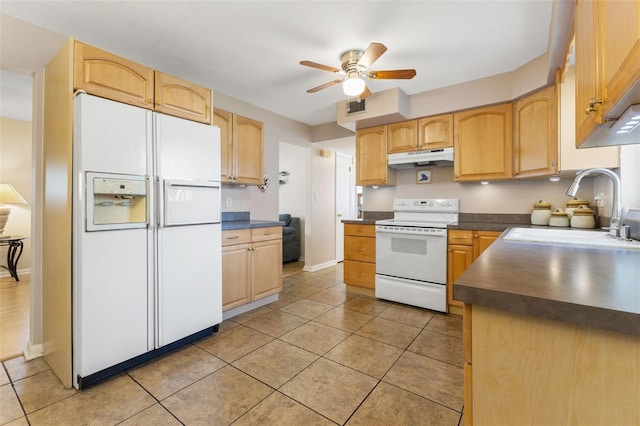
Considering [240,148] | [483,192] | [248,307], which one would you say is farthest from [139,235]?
[483,192]

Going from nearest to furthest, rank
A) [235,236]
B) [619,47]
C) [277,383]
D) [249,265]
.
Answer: [619,47], [277,383], [235,236], [249,265]

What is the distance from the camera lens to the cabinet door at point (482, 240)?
2729 mm

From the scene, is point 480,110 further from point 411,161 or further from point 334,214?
point 334,214

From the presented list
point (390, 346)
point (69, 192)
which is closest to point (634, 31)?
point (390, 346)

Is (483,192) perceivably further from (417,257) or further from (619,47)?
(619,47)

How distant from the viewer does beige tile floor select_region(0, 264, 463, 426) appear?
1.54m

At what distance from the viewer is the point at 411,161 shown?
11.2ft

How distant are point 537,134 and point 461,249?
1283 millimetres

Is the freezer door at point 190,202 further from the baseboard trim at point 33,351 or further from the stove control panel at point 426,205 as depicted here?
the stove control panel at point 426,205

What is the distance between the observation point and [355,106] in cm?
354

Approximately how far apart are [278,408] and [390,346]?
3.46ft

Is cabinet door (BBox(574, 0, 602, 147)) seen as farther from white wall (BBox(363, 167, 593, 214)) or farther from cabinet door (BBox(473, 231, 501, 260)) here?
white wall (BBox(363, 167, 593, 214))

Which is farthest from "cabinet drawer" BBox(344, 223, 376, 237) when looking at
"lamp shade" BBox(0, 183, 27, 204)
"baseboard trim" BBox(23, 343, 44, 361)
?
"lamp shade" BBox(0, 183, 27, 204)

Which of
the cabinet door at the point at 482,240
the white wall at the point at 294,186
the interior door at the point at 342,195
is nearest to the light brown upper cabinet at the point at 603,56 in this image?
the cabinet door at the point at 482,240
